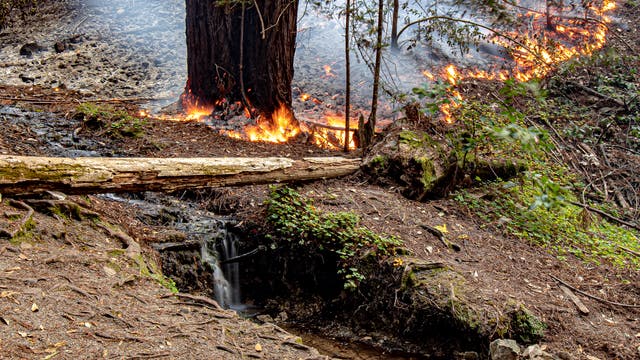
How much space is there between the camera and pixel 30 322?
2.71 meters

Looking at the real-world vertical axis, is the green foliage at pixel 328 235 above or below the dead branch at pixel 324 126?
below

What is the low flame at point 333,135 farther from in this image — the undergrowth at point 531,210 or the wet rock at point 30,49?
the wet rock at point 30,49

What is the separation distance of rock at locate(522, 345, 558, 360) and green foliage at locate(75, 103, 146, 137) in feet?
21.3

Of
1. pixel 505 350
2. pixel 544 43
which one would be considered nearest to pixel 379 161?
pixel 505 350

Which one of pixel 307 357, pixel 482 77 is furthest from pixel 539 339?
pixel 482 77

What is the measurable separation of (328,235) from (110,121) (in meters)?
4.78

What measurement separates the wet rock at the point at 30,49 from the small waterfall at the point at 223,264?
30.8 feet

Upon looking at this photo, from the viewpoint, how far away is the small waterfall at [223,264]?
543 cm

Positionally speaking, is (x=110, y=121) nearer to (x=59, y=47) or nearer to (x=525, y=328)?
(x=59, y=47)

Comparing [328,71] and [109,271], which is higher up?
[328,71]

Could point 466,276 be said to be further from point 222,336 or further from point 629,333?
point 222,336

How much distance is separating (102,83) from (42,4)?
5.82 m

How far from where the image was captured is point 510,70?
12797 millimetres

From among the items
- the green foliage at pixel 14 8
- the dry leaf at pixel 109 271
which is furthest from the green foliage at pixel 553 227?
the green foliage at pixel 14 8
